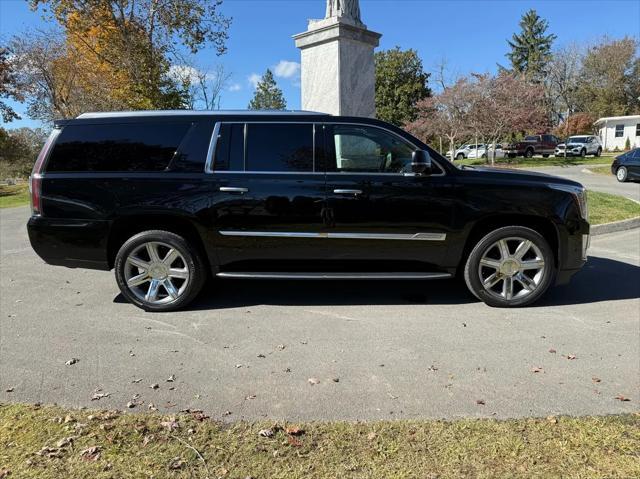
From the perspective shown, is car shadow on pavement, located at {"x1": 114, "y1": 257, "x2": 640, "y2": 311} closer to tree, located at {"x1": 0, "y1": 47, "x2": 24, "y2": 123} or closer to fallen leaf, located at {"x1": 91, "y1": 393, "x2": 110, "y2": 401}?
fallen leaf, located at {"x1": 91, "y1": 393, "x2": 110, "y2": 401}

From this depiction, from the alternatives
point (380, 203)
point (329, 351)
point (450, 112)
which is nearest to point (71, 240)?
point (329, 351)

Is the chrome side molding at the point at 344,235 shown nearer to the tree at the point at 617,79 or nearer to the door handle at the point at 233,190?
the door handle at the point at 233,190

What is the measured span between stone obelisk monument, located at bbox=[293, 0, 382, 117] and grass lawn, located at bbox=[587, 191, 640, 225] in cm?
517

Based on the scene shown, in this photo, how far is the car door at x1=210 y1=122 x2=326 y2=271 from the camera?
16.5 feet

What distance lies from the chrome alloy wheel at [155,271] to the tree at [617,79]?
5932 cm

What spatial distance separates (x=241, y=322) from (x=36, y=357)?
1.75 metres

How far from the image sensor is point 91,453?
2707 millimetres

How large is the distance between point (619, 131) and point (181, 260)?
172ft

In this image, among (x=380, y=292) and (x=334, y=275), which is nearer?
(x=334, y=275)

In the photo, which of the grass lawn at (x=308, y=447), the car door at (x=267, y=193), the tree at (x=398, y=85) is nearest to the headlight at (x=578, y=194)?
the car door at (x=267, y=193)

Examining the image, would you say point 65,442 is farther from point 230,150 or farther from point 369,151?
point 369,151

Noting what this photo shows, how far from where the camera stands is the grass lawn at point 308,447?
2.57 m


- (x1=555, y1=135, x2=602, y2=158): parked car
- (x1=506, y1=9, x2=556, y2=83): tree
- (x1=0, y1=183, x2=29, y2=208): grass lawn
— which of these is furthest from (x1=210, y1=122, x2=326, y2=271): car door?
(x1=506, y1=9, x2=556, y2=83): tree

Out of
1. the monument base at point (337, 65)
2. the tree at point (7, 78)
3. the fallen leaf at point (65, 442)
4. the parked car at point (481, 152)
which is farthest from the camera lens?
the parked car at point (481, 152)
